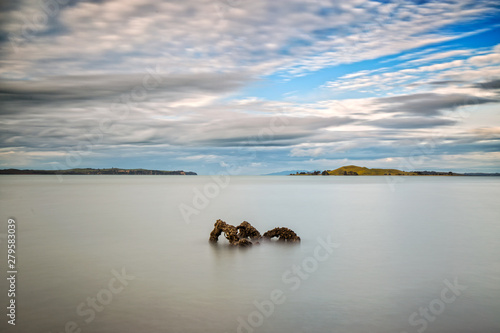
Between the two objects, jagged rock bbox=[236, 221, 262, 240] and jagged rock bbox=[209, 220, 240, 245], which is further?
jagged rock bbox=[236, 221, 262, 240]

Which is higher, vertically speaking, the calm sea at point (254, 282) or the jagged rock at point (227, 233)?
the jagged rock at point (227, 233)

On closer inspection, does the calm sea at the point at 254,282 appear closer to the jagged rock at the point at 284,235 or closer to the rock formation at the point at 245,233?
the rock formation at the point at 245,233

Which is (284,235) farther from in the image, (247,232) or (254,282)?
(254,282)

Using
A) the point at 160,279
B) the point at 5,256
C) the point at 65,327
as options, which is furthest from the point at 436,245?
the point at 5,256

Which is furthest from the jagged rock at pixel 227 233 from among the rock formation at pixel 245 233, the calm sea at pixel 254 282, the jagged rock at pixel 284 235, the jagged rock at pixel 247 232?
the jagged rock at pixel 284 235

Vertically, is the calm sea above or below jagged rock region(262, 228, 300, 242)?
below

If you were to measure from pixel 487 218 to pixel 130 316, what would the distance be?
35221mm

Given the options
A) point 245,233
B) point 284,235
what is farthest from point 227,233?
point 284,235

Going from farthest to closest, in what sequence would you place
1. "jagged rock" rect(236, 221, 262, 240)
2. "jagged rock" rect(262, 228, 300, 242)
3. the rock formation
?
"jagged rock" rect(262, 228, 300, 242), "jagged rock" rect(236, 221, 262, 240), the rock formation

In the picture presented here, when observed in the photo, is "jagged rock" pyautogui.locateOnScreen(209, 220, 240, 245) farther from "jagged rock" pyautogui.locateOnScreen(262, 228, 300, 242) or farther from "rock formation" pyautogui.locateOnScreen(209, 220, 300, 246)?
"jagged rock" pyautogui.locateOnScreen(262, 228, 300, 242)

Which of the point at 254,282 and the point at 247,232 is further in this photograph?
the point at 247,232

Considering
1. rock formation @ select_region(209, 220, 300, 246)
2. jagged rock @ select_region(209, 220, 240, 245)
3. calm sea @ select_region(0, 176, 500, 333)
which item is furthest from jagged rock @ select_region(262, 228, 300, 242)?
jagged rock @ select_region(209, 220, 240, 245)

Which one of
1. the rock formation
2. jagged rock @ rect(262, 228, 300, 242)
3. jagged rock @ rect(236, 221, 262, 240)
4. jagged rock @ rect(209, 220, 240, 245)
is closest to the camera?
jagged rock @ rect(209, 220, 240, 245)

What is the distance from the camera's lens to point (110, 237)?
24.8 meters
